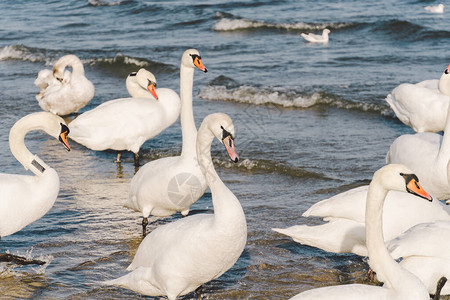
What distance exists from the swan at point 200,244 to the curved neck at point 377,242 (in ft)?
2.55

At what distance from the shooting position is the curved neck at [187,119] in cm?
659

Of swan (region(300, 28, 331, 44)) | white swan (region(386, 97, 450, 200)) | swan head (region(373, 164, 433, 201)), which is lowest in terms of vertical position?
swan (region(300, 28, 331, 44))

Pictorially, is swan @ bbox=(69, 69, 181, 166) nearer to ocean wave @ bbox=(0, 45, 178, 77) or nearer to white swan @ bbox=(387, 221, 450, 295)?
white swan @ bbox=(387, 221, 450, 295)

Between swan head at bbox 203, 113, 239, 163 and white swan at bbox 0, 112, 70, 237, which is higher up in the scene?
swan head at bbox 203, 113, 239, 163

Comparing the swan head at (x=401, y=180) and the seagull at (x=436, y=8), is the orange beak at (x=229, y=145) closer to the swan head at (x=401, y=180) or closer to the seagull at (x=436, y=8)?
the swan head at (x=401, y=180)

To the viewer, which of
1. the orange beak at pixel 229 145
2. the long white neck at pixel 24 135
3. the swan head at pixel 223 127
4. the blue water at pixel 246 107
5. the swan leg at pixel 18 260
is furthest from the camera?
the long white neck at pixel 24 135

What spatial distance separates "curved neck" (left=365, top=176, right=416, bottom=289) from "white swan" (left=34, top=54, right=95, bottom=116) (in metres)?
8.41

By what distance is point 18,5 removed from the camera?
29.4 m

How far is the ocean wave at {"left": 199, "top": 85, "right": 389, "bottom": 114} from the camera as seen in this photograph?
1227 centimetres

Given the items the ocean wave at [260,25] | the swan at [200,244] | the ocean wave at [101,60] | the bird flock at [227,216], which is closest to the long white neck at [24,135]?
the bird flock at [227,216]

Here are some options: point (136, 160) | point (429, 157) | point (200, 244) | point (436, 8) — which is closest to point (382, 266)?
point (200, 244)

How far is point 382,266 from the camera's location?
4.45 m

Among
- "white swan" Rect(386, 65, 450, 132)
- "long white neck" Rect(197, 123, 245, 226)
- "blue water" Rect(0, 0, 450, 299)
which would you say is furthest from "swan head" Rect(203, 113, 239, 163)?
"white swan" Rect(386, 65, 450, 132)

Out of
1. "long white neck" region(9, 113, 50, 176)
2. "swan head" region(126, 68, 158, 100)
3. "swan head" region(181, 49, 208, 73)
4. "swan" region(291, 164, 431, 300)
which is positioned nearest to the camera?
"swan" region(291, 164, 431, 300)
